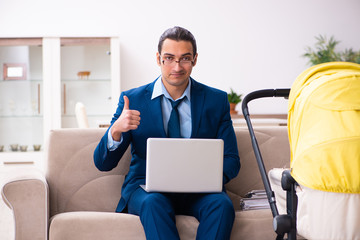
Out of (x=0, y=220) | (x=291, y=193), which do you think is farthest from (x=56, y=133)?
(x=0, y=220)

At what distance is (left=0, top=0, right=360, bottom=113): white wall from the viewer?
5.32 meters

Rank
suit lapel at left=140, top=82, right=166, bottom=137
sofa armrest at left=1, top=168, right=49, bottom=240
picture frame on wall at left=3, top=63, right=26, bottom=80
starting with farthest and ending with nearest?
picture frame on wall at left=3, top=63, right=26, bottom=80 < suit lapel at left=140, top=82, right=166, bottom=137 < sofa armrest at left=1, top=168, right=49, bottom=240

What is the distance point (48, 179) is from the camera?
86.7 inches

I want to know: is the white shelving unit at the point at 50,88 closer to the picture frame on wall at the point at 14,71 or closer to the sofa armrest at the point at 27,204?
the picture frame on wall at the point at 14,71

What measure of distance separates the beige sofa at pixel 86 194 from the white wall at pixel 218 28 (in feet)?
10.2

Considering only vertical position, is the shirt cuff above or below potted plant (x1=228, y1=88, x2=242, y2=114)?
below

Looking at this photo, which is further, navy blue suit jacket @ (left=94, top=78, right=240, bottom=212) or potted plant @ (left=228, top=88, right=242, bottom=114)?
potted plant @ (left=228, top=88, right=242, bottom=114)

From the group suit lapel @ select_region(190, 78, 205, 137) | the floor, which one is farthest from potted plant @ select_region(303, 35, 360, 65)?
the floor

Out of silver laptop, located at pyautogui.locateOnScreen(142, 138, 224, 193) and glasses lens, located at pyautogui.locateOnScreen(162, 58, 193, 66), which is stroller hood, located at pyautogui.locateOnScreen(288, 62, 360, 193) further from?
glasses lens, located at pyautogui.locateOnScreen(162, 58, 193, 66)

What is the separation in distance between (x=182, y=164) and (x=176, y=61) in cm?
57

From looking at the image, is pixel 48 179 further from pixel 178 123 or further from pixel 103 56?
pixel 103 56

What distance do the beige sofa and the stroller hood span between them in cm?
65

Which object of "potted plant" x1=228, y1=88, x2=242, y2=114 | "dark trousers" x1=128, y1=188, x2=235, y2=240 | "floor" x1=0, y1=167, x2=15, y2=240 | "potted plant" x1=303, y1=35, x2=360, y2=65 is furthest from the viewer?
"potted plant" x1=303, y1=35, x2=360, y2=65

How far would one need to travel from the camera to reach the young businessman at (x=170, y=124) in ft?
6.12
